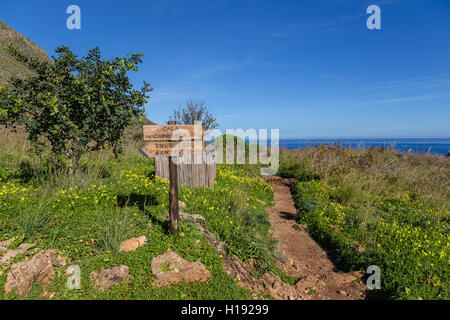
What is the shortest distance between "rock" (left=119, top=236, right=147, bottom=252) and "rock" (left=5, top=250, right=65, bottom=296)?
89cm

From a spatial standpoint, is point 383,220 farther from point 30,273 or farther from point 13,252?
point 13,252

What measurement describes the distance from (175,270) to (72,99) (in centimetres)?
514

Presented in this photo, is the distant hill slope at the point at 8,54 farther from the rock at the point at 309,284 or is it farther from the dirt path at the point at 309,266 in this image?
the rock at the point at 309,284

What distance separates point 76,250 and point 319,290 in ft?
13.9

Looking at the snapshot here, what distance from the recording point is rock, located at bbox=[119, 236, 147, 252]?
150 inches

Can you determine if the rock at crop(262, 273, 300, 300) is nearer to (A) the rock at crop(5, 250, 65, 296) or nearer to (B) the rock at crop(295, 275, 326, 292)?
(B) the rock at crop(295, 275, 326, 292)

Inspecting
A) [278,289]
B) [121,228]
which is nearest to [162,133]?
[121,228]

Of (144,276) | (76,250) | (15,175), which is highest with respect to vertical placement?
(15,175)


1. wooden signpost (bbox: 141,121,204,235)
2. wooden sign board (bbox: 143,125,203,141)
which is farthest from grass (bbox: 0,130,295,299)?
wooden sign board (bbox: 143,125,203,141)

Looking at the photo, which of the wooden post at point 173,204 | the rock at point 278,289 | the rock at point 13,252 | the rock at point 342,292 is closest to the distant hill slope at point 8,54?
the wooden post at point 173,204

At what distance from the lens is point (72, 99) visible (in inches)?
226
